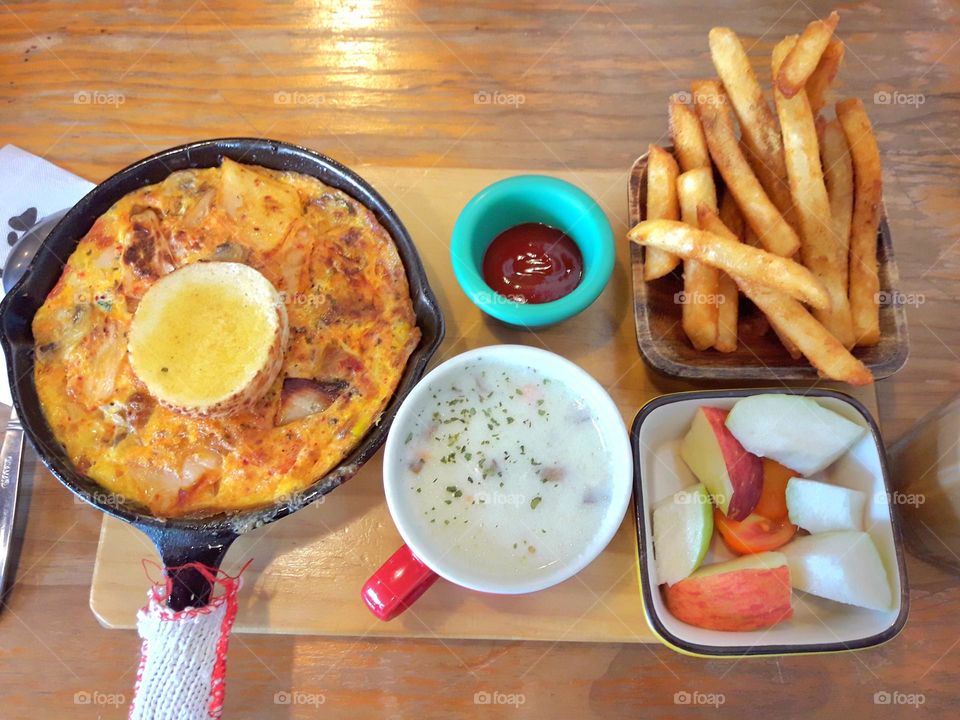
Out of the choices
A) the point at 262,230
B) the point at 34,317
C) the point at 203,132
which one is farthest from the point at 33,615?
the point at 203,132

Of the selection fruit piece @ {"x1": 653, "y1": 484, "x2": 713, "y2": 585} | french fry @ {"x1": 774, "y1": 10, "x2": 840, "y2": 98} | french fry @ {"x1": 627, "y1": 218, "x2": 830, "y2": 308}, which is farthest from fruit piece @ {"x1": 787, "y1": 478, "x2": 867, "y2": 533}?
french fry @ {"x1": 774, "y1": 10, "x2": 840, "y2": 98}

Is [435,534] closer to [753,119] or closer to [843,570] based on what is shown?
[843,570]

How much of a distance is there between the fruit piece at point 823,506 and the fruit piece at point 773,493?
0.11 feet

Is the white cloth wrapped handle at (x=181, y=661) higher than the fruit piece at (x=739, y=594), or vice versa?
the white cloth wrapped handle at (x=181, y=661)

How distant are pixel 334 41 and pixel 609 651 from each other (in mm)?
2100

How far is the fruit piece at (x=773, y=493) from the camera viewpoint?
159 cm

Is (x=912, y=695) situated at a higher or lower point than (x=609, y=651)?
lower

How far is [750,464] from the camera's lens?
155 cm

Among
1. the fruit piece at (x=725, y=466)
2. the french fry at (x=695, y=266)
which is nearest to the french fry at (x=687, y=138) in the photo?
the french fry at (x=695, y=266)

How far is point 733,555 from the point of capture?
1.59 m

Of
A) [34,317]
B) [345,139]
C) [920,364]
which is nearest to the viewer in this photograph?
[34,317]

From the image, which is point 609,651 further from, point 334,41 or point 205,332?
point 334,41

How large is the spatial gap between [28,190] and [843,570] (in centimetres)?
243

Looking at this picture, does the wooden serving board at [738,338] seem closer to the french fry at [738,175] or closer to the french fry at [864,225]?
the french fry at [864,225]
